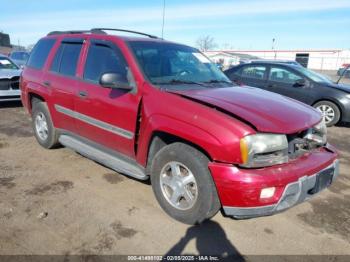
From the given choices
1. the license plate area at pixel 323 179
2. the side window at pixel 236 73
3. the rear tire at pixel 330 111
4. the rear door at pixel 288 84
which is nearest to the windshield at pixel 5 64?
the side window at pixel 236 73

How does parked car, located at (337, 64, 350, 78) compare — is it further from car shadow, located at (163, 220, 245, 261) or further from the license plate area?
car shadow, located at (163, 220, 245, 261)

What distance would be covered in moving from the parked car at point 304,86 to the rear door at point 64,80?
5886 mm

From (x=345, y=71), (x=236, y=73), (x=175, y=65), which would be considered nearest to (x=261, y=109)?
(x=175, y=65)

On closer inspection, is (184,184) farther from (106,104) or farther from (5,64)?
(5,64)

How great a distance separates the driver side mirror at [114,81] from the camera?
353 cm

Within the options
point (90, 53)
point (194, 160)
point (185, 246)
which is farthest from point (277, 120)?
point (90, 53)

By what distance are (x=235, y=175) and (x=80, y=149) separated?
2415 millimetres

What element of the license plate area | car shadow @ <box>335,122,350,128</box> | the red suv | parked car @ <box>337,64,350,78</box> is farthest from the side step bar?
parked car @ <box>337,64,350,78</box>

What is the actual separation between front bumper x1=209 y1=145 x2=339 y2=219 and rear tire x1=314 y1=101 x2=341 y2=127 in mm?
6064

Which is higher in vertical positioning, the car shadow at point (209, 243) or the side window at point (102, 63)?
the side window at point (102, 63)

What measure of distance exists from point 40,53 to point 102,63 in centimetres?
185

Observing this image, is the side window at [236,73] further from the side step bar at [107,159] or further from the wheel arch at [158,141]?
the wheel arch at [158,141]

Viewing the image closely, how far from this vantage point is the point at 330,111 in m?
8.53

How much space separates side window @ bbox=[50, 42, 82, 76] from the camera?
4.56 metres
